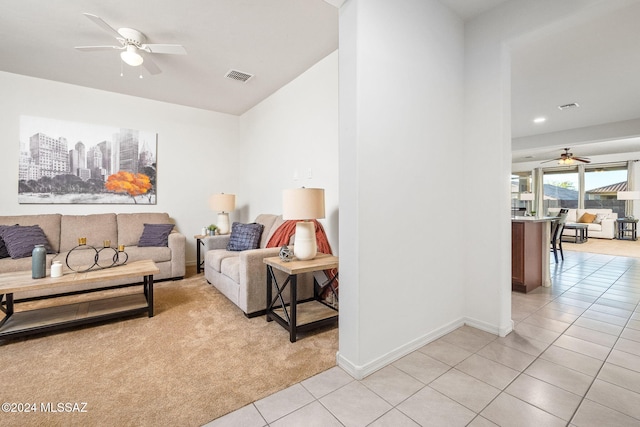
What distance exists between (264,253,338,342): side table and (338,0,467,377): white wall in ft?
1.54

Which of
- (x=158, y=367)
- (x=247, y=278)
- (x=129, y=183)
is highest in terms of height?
(x=129, y=183)

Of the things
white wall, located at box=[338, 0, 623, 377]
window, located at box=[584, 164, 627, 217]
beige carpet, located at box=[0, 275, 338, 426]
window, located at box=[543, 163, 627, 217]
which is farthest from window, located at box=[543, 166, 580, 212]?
beige carpet, located at box=[0, 275, 338, 426]

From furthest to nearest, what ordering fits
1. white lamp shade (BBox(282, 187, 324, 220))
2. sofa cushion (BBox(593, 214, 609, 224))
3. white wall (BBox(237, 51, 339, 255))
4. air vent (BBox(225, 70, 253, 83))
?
sofa cushion (BBox(593, 214, 609, 224)) → air vent (BBox(225, 70, 253, 83)) → white wall (BBox(237, 51, 339, 255)) → white lamp shade (BBox(282, 187, 324, 220))

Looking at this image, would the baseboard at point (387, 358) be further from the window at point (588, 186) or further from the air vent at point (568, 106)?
the window at point (588, 186)

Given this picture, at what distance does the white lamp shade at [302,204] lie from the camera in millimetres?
2355

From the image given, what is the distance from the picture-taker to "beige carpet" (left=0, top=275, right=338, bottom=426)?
4.80ft

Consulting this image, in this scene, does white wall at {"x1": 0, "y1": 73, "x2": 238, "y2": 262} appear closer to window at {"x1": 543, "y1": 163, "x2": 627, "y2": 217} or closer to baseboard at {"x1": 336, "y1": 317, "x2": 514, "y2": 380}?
baseboard at {"x1": 336, "y1": 317, "x2": 514, "y2": 380}

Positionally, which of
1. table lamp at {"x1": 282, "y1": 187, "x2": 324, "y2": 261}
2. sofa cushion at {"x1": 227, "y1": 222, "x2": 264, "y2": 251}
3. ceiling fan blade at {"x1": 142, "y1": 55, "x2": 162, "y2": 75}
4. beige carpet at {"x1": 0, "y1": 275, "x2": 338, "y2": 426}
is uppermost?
ceiling fan blade at {"x1": 142, "y1": 55, "x2": 162, "y2": 75}

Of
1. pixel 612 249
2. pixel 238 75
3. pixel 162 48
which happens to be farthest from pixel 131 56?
pixel 612 249

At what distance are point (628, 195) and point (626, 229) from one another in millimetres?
1036

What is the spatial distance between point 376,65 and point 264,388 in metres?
2.12

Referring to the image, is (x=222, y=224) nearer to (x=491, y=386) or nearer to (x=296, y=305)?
(x=296, y=305)

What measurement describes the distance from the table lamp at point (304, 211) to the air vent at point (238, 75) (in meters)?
2.06

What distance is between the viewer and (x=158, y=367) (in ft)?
6.12
